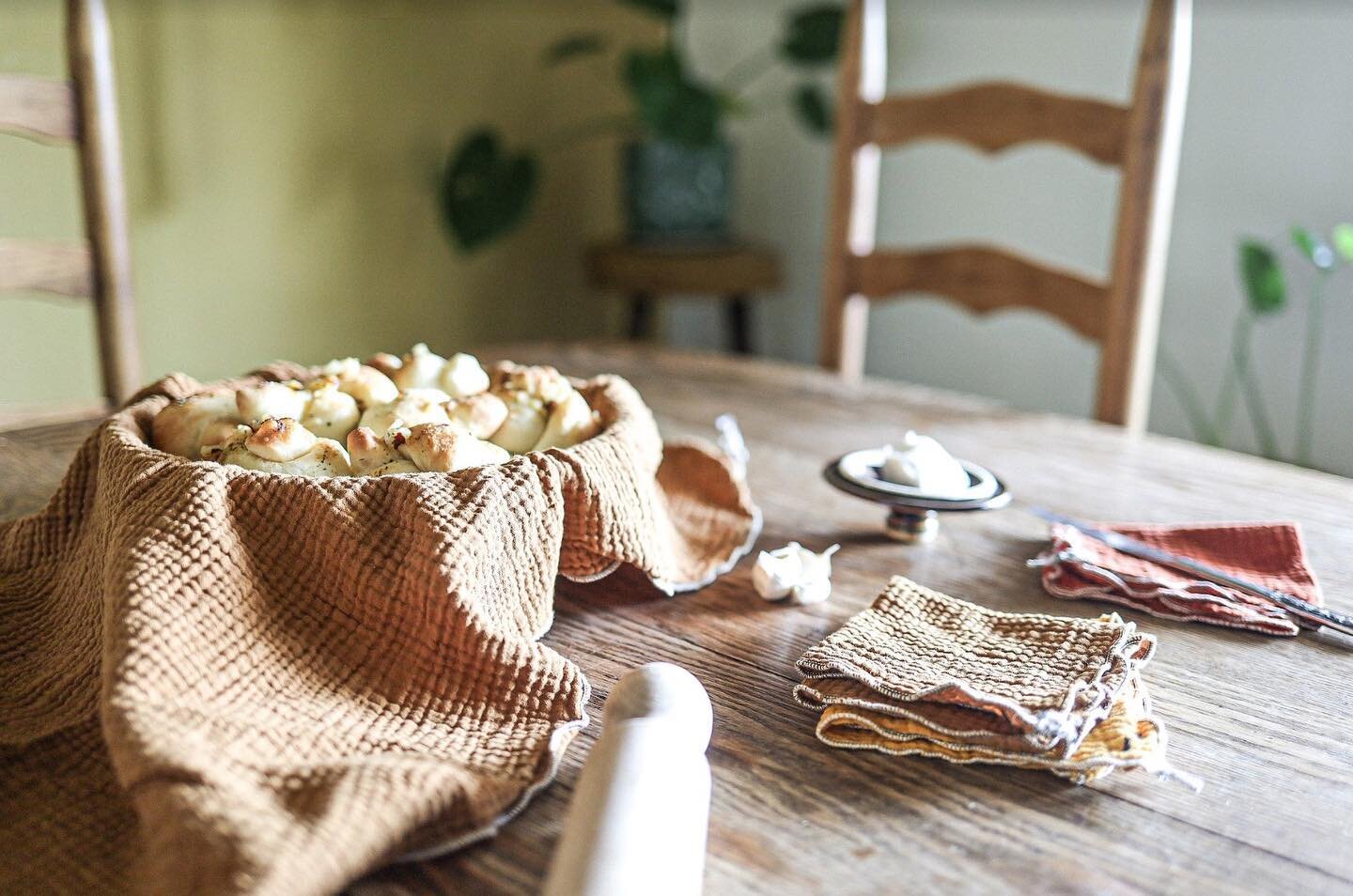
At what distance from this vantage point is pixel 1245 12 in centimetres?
209

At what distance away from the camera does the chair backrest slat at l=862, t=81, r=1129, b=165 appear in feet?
4.05

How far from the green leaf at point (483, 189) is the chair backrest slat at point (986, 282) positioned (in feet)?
4.61

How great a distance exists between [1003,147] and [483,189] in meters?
1.62

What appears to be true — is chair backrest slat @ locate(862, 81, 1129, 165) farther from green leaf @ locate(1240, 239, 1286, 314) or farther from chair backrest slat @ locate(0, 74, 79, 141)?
chair backrest slat @ locate(0, 74, 79, 141)

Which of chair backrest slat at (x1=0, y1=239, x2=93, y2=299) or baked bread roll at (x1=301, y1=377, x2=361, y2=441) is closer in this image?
baked bread roll at (x1=301, y1=377, x2=361, y2=441)

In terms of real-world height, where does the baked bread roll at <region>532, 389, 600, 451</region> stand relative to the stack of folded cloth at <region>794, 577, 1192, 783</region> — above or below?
above

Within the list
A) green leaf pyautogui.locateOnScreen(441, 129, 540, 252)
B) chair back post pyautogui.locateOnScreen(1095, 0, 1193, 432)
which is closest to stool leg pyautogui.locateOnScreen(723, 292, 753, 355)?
green leaf pyautogui.locateOnScreen(441, 129, 540, 252)

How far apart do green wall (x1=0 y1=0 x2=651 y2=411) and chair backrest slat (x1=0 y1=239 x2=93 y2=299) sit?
98cm

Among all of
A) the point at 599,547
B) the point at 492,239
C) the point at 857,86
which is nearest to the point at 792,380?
the point at 857,86

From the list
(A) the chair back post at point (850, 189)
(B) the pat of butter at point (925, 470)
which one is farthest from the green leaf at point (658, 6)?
(B) the pat of butter at point (925, 470)

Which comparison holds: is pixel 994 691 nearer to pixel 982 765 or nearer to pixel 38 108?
pixel 982 765

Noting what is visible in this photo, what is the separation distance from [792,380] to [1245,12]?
1.39 metres

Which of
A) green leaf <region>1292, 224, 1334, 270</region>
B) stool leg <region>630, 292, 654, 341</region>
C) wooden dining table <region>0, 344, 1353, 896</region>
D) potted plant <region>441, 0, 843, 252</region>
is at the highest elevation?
potted plant <region>441, 0, 843, 252</region>

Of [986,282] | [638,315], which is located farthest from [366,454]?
[638,315]
